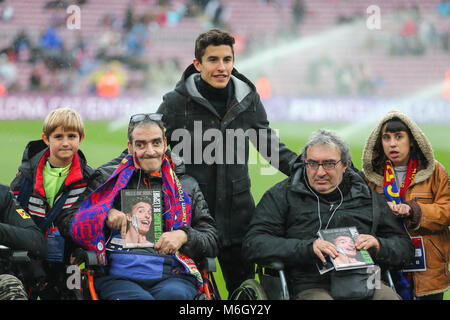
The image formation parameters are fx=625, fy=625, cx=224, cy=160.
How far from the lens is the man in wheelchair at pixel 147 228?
3.07m

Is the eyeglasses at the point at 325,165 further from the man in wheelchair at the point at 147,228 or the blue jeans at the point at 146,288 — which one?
the blue jeans at the point at 146,288

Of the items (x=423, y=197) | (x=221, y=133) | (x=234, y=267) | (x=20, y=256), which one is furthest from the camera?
(x=234, y=267)

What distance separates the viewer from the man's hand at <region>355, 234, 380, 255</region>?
311 centimetres

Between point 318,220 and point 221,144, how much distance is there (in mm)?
745

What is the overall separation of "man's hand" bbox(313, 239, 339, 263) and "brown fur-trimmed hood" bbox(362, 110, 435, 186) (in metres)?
0.68

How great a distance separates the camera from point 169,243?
307cm

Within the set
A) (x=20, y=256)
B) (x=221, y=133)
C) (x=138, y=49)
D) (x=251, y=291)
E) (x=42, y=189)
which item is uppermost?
(x=138, y=49)

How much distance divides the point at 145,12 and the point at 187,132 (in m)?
15.0

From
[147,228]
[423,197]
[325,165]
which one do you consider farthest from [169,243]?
[423,197]

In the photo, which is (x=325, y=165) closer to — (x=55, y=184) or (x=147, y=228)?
(x=147, y=228)

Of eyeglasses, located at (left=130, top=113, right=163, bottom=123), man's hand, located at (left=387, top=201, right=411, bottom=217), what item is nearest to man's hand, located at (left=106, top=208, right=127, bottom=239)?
eyeglasses, located at (left=130, top=113, right=163, bottom=123)

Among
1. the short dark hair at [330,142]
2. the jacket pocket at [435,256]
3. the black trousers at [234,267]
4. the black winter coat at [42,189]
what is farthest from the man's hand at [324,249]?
the black winter coat at [42,189]

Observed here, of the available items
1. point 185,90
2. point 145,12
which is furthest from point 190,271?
point 145,12

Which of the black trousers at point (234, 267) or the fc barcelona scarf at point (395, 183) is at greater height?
the fc barcelona scarf at point (395, 183)
